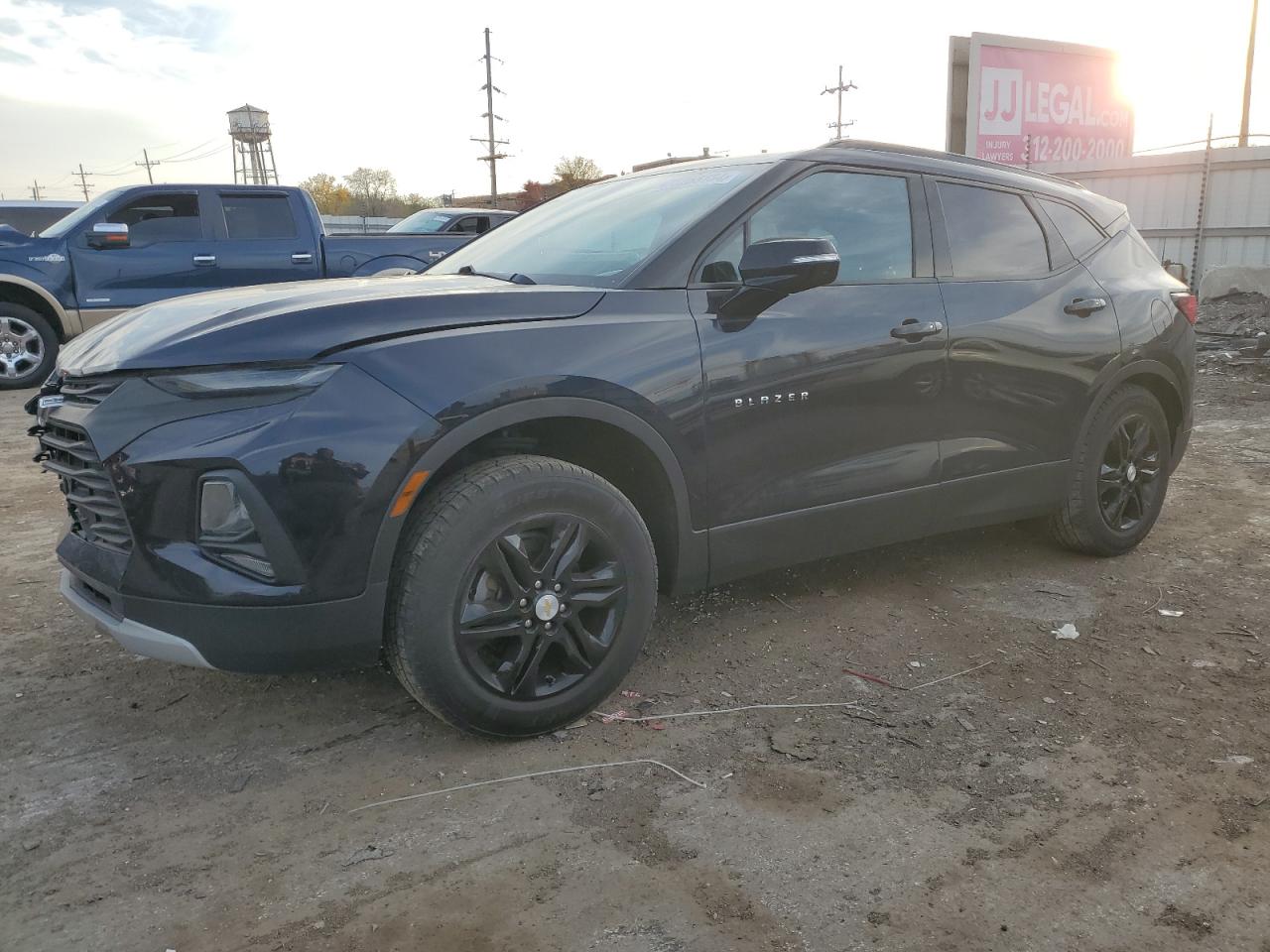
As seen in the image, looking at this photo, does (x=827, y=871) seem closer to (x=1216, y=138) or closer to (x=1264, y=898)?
(x=1264, y=898)

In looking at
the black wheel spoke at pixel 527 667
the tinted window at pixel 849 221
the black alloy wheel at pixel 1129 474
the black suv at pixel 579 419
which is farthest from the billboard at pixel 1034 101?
the black wheel spoke at pixel 527 667

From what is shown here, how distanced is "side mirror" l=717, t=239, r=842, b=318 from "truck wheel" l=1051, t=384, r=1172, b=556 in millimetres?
1807

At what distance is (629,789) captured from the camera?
2.65 meters

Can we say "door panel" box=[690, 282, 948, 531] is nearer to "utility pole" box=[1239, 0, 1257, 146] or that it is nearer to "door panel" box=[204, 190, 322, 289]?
"door panel" box=[204, 190, 322, 289]

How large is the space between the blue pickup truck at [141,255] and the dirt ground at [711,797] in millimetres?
6823

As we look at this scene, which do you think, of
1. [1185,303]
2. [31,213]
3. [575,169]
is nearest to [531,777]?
[1185,303]

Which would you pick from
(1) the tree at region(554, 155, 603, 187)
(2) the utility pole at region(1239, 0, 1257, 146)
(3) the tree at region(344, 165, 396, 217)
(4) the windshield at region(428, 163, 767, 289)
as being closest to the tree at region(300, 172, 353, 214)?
(3) the tree at region(344, 165, 396, 217)

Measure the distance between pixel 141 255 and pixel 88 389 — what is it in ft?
27.0

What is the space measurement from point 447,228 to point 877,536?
9.66 m

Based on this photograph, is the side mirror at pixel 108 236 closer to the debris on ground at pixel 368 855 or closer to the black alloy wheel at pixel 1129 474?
the debris on ground at pixel 368 855

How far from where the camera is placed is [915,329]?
355 centimetres

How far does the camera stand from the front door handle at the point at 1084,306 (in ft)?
13.4

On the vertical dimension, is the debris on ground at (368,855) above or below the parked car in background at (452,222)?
below

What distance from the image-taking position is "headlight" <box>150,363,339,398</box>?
8.17ft
